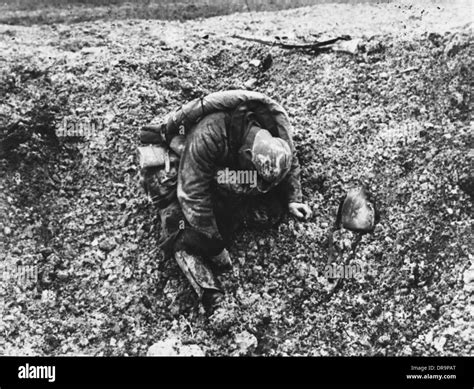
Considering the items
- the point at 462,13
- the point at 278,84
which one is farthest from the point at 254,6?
the point at 462,13

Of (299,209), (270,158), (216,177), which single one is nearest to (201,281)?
(216,177)

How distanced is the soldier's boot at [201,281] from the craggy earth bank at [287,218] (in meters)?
0.10

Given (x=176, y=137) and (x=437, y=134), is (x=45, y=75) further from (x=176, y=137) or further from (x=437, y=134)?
(x=437, y=134)

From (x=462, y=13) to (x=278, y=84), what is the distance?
1.52 metres

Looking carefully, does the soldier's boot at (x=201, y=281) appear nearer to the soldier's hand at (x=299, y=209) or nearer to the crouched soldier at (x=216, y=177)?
the crouched soldier at (x=216, y=177)

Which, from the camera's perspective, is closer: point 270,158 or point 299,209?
point 270,158

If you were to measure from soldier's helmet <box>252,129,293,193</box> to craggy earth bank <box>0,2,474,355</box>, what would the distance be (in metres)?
0.57

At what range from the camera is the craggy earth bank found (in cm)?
400

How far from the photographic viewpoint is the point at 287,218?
4.35 metres

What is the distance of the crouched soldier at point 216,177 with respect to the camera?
13.0ft

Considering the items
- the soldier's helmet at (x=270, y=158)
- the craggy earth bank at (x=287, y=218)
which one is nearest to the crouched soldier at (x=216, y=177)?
the soldier's helmet at (x=270, y=158)

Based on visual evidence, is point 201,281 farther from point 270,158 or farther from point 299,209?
point 270,158

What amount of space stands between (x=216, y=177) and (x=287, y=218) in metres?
0.62

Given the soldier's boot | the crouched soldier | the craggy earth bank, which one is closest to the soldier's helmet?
the crouched soldier
